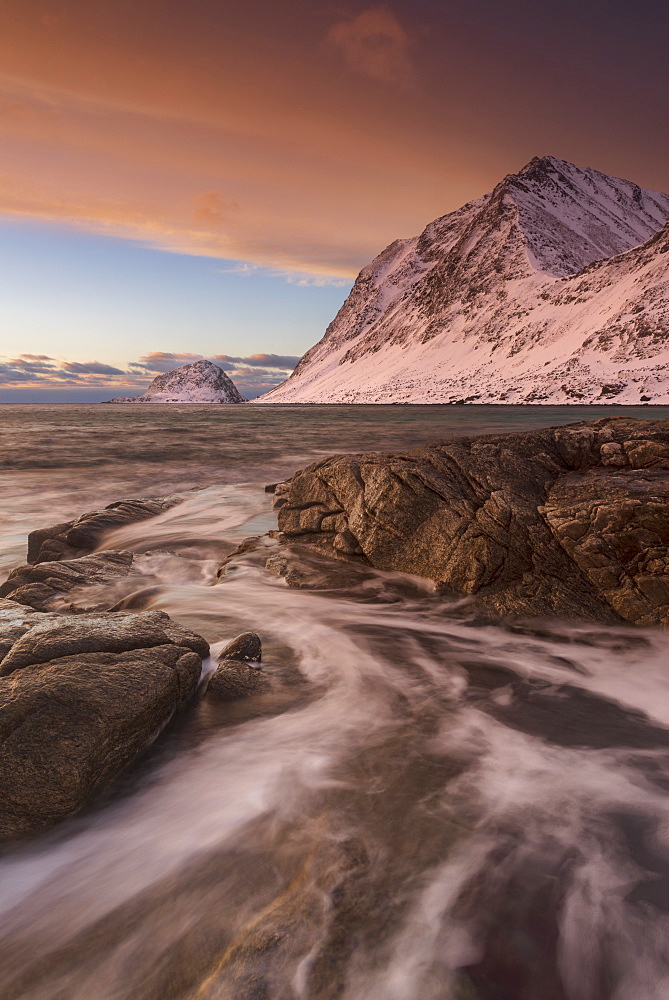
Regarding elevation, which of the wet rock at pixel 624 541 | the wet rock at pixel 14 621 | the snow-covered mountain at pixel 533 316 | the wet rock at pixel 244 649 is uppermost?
the snow-covered mountain at pixel 533 316

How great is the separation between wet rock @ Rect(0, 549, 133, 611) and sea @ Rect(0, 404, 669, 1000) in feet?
7.00

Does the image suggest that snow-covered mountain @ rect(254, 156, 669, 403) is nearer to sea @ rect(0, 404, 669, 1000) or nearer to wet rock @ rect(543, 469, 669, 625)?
wet rock @ rect(543, 469, 669, 625)

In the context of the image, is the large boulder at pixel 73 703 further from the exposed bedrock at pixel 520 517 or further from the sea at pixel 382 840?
the exposed bedrock at pixel 520 517

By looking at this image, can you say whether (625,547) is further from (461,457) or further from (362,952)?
(362,952)

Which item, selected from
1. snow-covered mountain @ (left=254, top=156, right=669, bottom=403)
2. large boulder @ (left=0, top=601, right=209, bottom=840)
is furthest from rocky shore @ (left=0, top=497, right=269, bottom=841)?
snow-covered mountain @ (left=254, top=156, right=669, bottom=403)

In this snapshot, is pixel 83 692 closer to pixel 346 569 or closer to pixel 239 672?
pixel 239 672

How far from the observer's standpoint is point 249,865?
9.66 feet

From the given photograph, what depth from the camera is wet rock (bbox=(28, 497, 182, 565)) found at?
930cm

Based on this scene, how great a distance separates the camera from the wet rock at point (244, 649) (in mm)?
5023

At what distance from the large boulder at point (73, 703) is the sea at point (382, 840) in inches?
7.9

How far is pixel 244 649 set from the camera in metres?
5.08

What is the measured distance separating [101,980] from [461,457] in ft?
22.4

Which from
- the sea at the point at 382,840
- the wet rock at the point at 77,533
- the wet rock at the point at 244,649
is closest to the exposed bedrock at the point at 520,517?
the sea at the point at 382,840

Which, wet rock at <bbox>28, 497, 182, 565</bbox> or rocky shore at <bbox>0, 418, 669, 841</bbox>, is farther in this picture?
wet rock at <bbox>28, 497, 182, 565</bbox>
